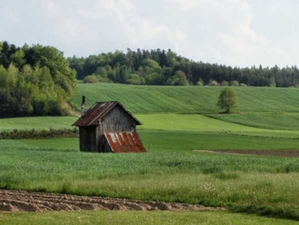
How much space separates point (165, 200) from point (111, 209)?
373 cm

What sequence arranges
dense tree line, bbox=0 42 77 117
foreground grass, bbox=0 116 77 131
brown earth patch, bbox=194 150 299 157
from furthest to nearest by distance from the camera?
dense tree line, bbox=0 42 77 117 < foreground grass, bbox=0 116 77 131 < brown earth patch, bbox=194 150 299 157

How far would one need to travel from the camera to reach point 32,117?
111 metres

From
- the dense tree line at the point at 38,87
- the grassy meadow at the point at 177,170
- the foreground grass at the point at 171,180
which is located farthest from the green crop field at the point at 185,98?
the foreground grass at the point at 171,180

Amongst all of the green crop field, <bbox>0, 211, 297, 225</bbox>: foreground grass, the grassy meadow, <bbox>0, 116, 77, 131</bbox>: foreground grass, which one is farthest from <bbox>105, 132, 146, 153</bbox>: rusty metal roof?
the green crop field

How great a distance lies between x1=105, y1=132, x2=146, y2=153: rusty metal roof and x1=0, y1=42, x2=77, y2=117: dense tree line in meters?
50.9

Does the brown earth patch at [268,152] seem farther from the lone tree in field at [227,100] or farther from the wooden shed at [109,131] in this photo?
the lone tree in field at [227,100]

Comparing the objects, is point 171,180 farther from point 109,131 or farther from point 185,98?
point 185,98

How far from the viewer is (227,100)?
424 ft

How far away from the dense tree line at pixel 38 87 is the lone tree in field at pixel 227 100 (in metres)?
32.4

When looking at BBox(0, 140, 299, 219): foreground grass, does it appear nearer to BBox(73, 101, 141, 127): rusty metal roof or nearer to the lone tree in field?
BBox(73, 101, 141, 127): rusty metal roof

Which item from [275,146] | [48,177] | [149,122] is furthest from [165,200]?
[149,122]

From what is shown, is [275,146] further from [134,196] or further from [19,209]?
[19,209]

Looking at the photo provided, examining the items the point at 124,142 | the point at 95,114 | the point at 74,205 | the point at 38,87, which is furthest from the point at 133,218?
the point at 38,87

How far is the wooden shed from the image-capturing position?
63.9 metres
